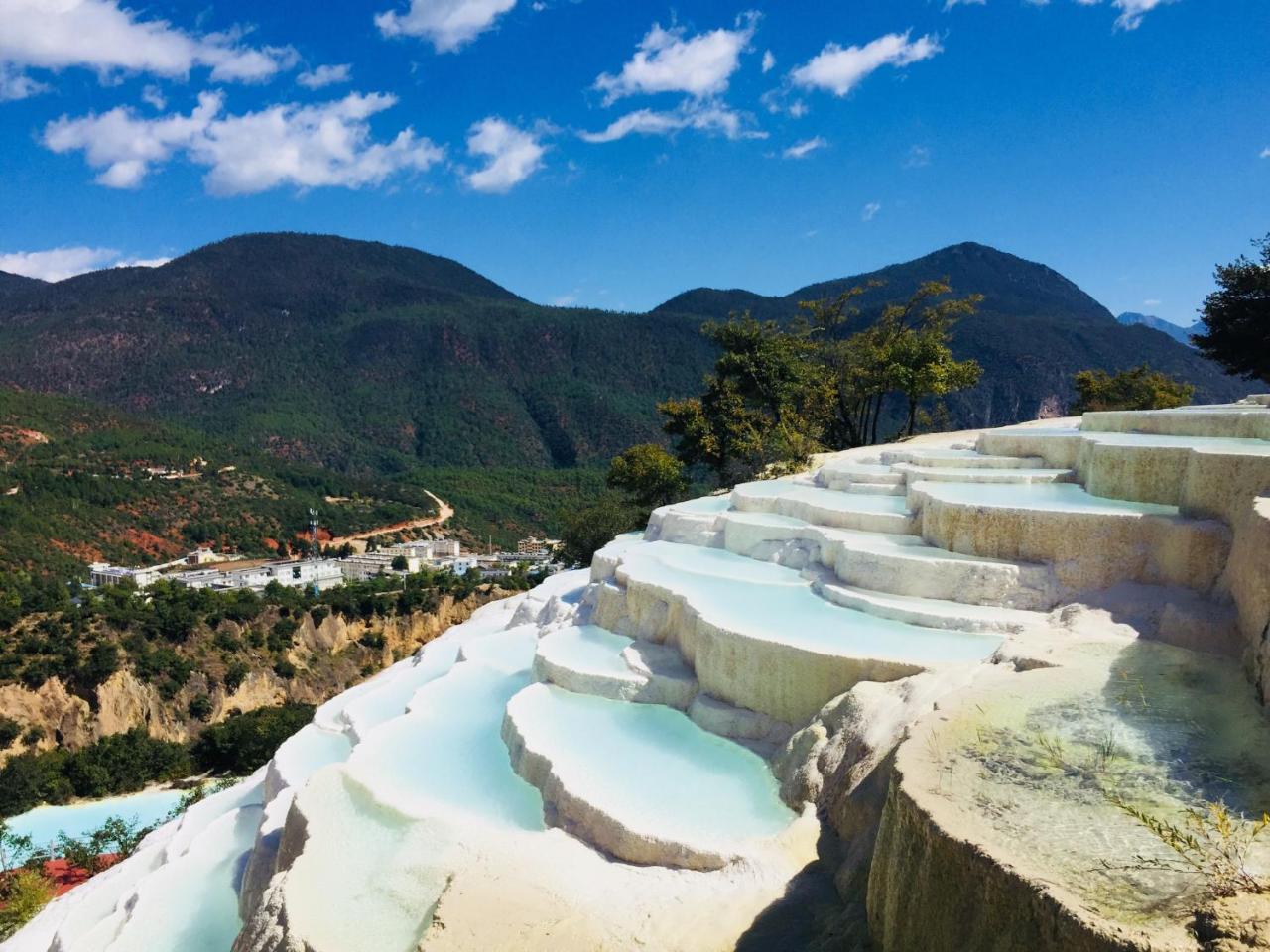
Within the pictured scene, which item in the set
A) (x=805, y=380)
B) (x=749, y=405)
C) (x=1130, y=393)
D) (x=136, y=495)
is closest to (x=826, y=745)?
(x=805, y=380)

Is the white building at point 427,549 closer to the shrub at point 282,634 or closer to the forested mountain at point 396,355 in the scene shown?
the shrub at point 282,634

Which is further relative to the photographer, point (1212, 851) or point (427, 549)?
point (427, 549)

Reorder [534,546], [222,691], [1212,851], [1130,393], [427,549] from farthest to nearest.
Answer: [534,546], [427,549], [222,691], [1130,393], [1212,851]

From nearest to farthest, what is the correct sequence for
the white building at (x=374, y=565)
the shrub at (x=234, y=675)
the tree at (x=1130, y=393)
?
the tree at (x=1130, y=393) < the shrub at (x=234, y=675) < the white building at (x=374, y=565)

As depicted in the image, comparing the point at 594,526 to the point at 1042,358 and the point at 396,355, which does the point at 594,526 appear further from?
the point at 396,355

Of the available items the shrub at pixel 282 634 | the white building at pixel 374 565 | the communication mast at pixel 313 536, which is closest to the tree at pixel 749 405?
the shrub at pixel 282 634

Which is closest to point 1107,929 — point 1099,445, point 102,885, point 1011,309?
point 1099,445

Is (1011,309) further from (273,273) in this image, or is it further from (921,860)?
(921,860)
